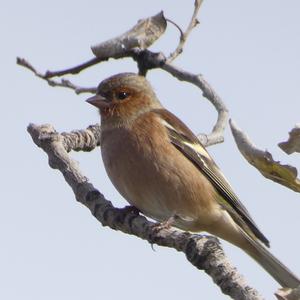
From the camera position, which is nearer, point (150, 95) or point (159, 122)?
point (159, 122)

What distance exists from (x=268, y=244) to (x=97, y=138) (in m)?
2.07

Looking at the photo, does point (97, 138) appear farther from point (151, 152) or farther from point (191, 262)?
point (191, 262)

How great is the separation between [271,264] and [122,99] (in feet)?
7.64

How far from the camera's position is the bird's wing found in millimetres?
7066

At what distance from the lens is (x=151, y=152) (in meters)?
6.66

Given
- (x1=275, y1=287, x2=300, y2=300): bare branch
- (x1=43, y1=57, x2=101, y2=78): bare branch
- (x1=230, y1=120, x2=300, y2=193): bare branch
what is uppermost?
(x1=43, y1=57, x2=101, y2=78): bare branch

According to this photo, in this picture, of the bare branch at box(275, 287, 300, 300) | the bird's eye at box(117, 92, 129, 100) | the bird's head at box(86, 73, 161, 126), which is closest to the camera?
the bare branch at box(275, 287, 300, 300)

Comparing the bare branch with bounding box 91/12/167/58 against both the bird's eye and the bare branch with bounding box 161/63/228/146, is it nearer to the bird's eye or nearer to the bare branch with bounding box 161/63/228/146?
the bare branch with bounding box 161/63/228/146

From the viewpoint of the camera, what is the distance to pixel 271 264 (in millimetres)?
6902

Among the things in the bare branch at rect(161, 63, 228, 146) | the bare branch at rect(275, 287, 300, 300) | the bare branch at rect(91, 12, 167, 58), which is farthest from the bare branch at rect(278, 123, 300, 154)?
the bare branch at rect(161, 63, 228, 146)

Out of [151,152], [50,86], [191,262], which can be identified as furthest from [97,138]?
[191,262]

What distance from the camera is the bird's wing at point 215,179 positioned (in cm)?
707

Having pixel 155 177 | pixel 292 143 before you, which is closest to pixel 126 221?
pixel 155 177

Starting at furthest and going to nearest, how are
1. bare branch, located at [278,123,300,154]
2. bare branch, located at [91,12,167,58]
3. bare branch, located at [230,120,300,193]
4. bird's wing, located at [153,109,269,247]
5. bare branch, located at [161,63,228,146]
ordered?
1. bird's wing, located at [153,109,269,247]
2. bare branch, located at [161,63,228,146]
3. bare branch, located at [91,12,167,58]
4. bare branch, located at [230,120,300,193]
5. bare branch, located at [278,123,300,154]
